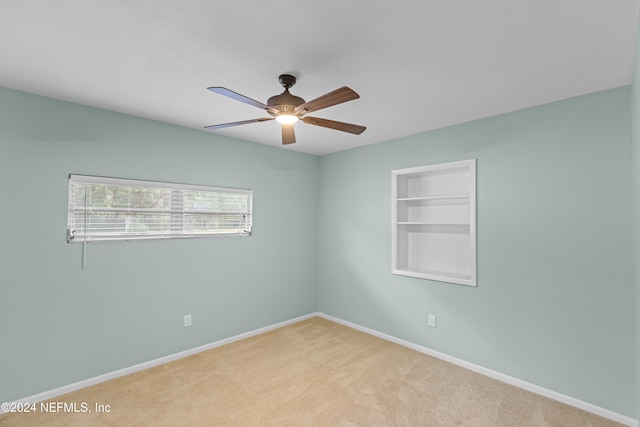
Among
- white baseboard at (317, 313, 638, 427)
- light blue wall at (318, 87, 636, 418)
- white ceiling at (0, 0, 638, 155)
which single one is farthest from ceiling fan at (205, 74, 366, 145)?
white baseboard at (317, 313, 638, 427)

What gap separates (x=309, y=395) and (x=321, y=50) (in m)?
2.60

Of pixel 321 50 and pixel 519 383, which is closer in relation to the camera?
pixel 321 50

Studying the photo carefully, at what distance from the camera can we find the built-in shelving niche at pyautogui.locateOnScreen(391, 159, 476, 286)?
3.26m

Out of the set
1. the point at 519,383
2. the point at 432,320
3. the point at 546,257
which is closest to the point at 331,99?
the point at 546,257

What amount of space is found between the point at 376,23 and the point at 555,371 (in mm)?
2991

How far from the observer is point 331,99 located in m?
1.84

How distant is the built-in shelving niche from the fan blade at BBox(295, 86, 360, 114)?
1897 mm

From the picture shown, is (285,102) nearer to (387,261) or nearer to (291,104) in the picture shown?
(291,104)

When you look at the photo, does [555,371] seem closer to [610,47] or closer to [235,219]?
[610,47]

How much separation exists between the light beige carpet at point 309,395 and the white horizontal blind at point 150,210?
1345 mm

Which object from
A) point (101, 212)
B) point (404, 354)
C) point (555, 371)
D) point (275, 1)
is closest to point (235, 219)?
point (101, 212)

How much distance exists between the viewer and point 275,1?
1.44m

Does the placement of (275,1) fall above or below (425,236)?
above

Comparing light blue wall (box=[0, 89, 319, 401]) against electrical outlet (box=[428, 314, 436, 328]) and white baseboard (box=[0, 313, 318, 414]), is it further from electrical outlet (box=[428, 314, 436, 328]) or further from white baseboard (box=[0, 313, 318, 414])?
electrical outlet (box=[428, 314, 436, 328])
